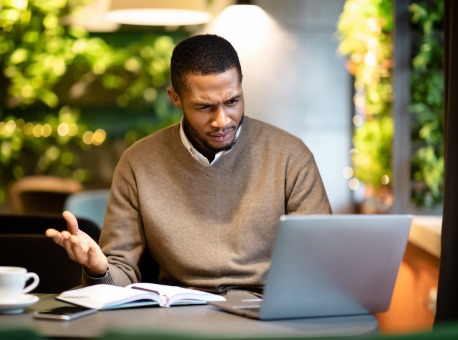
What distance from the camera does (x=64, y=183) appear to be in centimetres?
383

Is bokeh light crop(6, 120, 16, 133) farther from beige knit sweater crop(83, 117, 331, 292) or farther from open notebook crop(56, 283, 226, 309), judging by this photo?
open notebook crop(56, 283, 226, 309)

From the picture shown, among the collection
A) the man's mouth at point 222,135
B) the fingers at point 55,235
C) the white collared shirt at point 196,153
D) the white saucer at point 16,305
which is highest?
the man's mouth at point 222,135

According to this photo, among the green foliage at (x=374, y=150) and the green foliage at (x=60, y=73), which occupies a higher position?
the green foliage at (x=60, y=73)

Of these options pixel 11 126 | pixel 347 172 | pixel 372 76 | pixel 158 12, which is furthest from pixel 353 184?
pixel 11 126

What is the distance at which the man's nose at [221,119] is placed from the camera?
167cm

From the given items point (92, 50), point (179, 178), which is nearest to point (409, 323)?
point (179, 178)

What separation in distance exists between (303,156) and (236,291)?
0.47 m

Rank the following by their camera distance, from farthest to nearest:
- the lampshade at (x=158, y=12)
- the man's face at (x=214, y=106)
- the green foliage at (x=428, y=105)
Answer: the green foliage at (x=428, y=105) < the lampshade at (x=158, y=12) < the man's face at (x=214, y=106)

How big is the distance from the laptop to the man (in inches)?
17.4

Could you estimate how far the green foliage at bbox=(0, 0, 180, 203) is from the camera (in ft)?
13.3

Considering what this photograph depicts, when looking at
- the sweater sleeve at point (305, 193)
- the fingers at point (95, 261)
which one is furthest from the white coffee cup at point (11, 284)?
the sweater sleeve at point (305, 193)

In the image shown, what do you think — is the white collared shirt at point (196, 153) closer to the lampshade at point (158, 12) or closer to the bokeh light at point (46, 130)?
the lampshade at point (158, 12)

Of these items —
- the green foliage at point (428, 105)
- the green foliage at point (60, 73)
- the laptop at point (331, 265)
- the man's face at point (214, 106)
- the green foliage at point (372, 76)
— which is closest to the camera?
the laptop at point (331, 265)

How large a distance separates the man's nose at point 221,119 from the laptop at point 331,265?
0.59 metres
